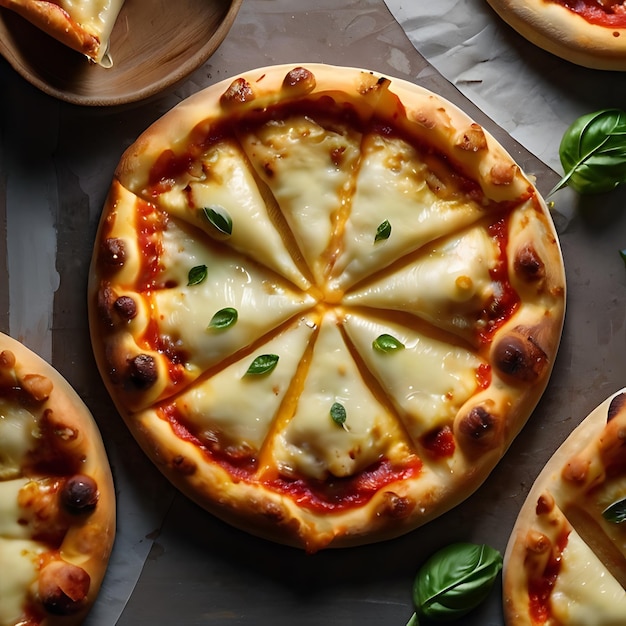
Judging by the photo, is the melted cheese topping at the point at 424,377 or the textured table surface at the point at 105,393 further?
the textured table surface at the point at 105,393

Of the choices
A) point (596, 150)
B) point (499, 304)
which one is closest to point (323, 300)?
point (499, 304)

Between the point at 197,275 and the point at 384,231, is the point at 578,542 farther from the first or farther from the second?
the point at 197,275

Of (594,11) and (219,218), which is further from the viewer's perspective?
(594,11)

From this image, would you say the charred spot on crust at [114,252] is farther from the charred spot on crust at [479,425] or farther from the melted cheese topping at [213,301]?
the charred spot on crust at [479,425]

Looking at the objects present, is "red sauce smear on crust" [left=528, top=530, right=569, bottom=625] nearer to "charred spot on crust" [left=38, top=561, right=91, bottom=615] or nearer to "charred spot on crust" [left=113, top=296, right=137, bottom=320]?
"charred spot on crust" [left=38, top=561, right=91, bottom=615]

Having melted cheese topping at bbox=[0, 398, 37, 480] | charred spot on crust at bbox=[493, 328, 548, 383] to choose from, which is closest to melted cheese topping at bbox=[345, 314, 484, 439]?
charred spot on crust at bbox=[493, 328, 548, 383]

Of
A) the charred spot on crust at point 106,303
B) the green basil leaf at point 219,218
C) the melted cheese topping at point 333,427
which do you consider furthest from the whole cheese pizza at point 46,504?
the green basil leaf at point 219,218

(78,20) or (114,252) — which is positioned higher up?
(78,20)

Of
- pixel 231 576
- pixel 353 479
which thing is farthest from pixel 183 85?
pixel 231 576
